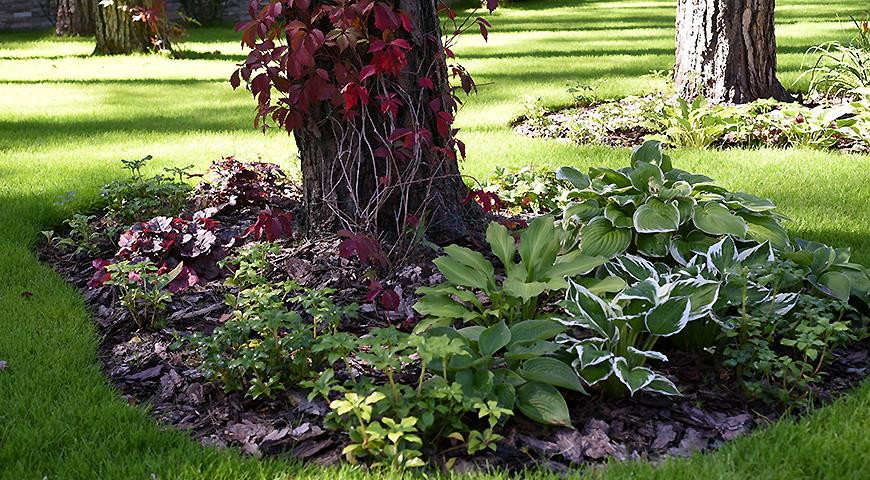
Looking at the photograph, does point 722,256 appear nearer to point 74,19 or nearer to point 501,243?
point 501,243

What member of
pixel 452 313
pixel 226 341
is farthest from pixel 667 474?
pixel 226 341

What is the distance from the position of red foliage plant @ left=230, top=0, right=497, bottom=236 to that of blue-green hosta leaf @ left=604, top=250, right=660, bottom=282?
2.66 ft

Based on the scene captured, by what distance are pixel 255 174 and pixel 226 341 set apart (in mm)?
1676

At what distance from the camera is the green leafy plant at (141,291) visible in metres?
3.04

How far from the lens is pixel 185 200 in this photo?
14.4 feet

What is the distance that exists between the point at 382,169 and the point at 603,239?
958 millimetres

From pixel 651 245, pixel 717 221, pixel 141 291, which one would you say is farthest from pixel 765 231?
pixel 141 291

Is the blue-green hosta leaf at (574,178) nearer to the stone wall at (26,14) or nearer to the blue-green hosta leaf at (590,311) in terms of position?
the blue-green hosta leaf at (590,311)

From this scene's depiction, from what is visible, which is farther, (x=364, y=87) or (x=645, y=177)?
(x=364, y=87)

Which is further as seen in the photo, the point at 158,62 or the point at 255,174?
the point at 158,62

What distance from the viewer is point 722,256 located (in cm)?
281

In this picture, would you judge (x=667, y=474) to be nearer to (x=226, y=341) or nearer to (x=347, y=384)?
(x=347, y=384)

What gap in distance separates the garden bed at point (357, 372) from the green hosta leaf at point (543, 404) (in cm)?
5

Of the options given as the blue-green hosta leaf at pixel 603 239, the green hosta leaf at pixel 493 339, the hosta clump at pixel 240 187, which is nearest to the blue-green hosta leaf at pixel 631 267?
the blue-green hosta leaf at pixel 603 239
